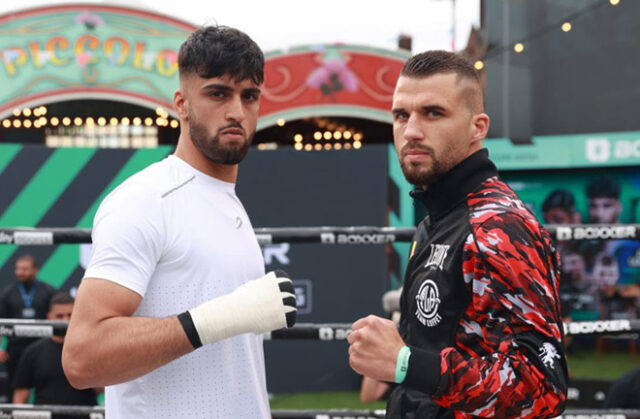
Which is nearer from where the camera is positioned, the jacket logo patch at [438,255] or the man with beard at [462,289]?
the man with beard at [462,289]

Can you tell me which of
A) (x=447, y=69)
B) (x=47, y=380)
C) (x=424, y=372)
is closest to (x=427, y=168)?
(x=447, y=69)

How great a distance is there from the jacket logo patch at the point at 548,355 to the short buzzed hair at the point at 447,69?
2.23ft

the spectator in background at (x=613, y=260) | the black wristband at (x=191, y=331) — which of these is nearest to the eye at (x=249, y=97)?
the black wristband at (x=191, y=331)

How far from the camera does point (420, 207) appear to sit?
910 cm

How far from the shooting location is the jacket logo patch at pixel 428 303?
67.1 inches

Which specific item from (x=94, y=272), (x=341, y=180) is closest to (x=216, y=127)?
(x=94, y=272)

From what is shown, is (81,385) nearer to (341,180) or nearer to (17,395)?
(17,395)

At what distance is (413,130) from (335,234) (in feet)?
4.69

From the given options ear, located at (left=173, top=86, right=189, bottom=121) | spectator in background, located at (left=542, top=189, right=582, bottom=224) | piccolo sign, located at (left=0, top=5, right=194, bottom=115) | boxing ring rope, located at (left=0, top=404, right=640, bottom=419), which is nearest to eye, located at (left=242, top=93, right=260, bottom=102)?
ear, located at (left=173, top=86, right=189, bottom=121)

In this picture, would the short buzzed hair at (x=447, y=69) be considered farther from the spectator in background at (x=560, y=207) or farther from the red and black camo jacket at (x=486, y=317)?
the spectator in background at (x=560, y=207)

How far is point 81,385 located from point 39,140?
44.0 ft

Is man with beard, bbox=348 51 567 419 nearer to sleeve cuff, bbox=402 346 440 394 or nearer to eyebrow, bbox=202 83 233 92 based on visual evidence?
sleeve cuff, bbox=402 346 440 394

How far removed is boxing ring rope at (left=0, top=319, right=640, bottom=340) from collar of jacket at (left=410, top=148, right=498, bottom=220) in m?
1.39

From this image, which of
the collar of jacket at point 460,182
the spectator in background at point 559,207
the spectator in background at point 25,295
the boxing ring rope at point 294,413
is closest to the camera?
the collar of jacket at point 460,182
